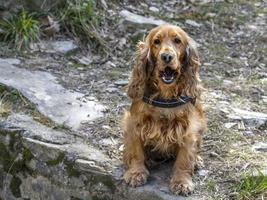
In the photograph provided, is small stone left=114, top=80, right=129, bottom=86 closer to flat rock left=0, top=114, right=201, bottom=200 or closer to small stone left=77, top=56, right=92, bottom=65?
small stone left=77, top=56, right=92, bottom=65

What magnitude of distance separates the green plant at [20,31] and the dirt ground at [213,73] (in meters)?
0.18

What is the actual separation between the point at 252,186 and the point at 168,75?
100 cm

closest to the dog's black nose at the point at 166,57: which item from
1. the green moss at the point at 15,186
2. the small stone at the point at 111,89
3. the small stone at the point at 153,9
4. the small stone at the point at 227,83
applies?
the green moss at the point at 15,186

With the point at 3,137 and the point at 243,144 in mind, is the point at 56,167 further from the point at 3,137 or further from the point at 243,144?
the point at 243,144

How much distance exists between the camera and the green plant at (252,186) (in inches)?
164

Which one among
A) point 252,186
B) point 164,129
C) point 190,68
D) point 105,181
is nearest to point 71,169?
point 105,181

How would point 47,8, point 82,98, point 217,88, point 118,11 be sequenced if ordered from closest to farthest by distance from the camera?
1. point 82,98
2. point 217,88
3. point 47,8
4. point 118,11

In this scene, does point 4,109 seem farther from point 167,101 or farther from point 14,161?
point 167,101

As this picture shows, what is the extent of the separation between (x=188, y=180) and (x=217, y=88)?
194 centimetres

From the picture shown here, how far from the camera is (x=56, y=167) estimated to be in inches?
187

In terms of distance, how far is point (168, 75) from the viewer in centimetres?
418

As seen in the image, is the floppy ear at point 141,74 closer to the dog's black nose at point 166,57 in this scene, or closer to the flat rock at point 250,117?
the dog's black nose at point 166,57

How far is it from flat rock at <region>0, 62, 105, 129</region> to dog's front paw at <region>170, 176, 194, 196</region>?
125 centimetres

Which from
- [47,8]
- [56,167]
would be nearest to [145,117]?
[56,167]
